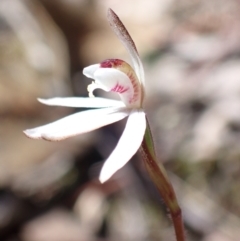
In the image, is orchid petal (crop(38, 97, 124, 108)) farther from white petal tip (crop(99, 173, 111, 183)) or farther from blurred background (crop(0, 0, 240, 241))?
blurred background (crop(0, 0, 240, 241))

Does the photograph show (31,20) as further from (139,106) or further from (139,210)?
(139,106)

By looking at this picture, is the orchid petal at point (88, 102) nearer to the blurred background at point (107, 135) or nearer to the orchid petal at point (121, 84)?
the orchid petal at point (121, 84)

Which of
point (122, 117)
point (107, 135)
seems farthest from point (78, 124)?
point (107, 135)

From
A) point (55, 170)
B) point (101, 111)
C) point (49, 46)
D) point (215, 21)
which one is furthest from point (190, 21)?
point (101, 111)

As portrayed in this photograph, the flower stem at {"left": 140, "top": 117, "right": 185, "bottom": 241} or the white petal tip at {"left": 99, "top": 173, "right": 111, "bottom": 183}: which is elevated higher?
the white petal tip at {"left": 99, "top": 173, "right": 111, "bottom": 183}

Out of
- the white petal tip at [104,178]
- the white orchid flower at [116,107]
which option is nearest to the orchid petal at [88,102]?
the white orchid flower at [116,107]

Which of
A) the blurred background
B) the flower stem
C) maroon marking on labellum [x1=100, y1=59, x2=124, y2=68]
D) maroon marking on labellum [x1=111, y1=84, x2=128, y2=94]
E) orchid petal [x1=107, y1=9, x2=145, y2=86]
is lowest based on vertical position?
the blurred background

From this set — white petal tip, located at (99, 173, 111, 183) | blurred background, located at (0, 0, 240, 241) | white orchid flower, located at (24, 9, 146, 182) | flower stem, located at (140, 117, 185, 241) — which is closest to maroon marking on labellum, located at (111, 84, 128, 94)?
white orchid flower, located at (24, 9, 146, 182)
